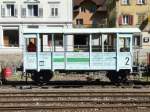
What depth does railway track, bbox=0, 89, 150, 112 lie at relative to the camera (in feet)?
56.4

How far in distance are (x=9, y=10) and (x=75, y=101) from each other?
38821 mm

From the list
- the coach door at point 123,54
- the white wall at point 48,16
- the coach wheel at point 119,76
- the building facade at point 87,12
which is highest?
the building facade at point 87,12

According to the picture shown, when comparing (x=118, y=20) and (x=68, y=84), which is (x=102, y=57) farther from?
(x=118, y=20)

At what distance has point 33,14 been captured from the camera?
56469mm

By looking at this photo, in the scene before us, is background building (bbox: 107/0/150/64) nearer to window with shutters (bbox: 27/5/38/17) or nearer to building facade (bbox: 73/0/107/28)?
window with shutters (bbox: 27/5/38/17)

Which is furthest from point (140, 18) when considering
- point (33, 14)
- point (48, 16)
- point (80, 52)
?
point (80, 52)

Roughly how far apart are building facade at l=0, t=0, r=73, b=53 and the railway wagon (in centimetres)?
3048

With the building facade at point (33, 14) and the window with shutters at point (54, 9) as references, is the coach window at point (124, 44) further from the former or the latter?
the window with shutters at point (54, 9)

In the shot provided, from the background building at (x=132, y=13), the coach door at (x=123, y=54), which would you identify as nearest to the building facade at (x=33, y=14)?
the background building at (x=132, y=13)

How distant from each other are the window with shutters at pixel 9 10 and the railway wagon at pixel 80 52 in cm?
3157

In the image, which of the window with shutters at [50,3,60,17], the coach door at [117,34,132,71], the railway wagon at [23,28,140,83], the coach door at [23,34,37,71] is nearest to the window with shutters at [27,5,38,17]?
the window with shutters at [50,3,60,17]

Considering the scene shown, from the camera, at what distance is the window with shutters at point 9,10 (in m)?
56.3

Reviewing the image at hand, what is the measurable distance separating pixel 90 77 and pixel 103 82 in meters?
1.58

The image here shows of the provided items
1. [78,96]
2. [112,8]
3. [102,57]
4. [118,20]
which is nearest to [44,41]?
[102,57]
